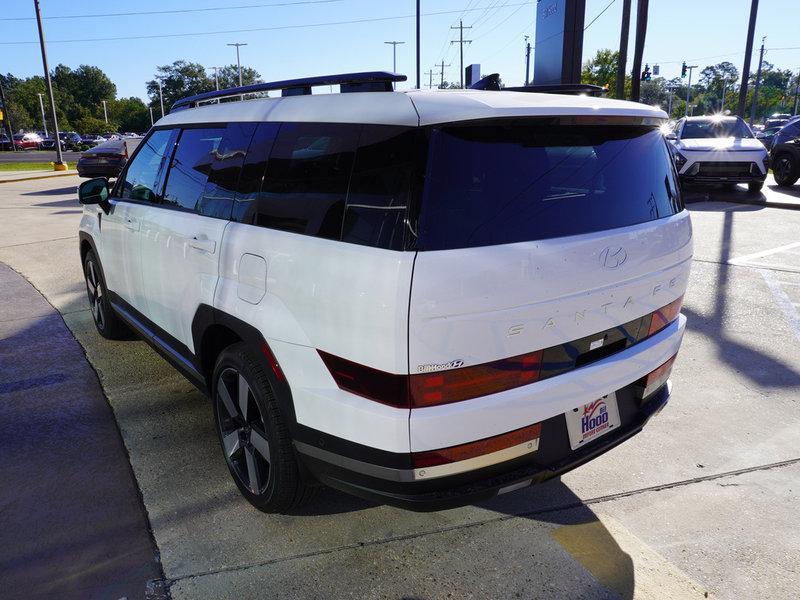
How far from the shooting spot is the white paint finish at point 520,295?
1.88 metres

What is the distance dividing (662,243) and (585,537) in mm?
1319

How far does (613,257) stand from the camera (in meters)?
2.30

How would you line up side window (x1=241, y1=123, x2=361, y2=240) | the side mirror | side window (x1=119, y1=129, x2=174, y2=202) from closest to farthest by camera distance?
side window (x1=241, y1=123, x2=361, y2=240) < side window (x1=119, y1=129, x2=174, y2=202) < the side mirror

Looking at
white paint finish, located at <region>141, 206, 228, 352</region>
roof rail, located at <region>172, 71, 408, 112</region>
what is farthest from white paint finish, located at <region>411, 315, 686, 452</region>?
white paint finish, located at <region>141, 206, 228, 352</region>

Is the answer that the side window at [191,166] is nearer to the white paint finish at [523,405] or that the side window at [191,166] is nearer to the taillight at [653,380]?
the white paint finish at [523,405]

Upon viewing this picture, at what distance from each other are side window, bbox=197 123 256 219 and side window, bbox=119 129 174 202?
778 millimetres

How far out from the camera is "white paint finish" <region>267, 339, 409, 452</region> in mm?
1976

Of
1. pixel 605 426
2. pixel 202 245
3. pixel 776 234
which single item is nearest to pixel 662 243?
pixel 605 426

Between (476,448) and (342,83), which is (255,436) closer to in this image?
(476,448)

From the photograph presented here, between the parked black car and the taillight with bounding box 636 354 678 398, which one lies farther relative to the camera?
the parked black car

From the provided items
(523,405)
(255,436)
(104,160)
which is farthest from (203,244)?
(104,160)

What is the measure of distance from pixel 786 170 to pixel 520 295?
50.0 feet

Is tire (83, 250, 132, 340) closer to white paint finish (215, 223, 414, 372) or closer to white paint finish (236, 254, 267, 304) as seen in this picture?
white paint finish (236, 254, 267, 304)

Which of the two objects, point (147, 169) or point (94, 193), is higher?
point (147, 169)
